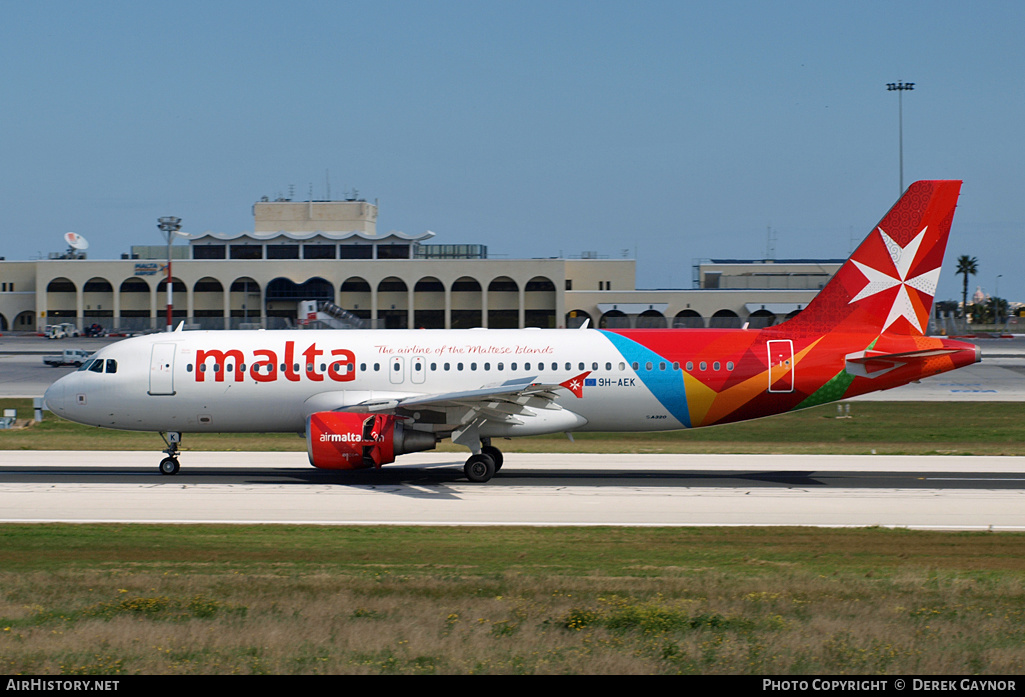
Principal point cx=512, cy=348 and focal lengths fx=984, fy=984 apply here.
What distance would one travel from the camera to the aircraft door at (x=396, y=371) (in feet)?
92.0

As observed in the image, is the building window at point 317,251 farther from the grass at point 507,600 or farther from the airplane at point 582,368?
the grass at point 507,600

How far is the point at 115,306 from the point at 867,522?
10676cm

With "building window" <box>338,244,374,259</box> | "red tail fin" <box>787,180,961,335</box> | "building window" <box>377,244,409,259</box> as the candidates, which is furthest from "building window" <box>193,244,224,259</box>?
"red tail fin" <box>787,180,961,335</box>

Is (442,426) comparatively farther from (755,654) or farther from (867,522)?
(755,654)

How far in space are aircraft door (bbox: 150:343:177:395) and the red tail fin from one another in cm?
1788

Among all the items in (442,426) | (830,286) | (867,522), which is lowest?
(867,522)

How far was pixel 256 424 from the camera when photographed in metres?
28.2

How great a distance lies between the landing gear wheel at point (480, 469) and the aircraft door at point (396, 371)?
3246mm

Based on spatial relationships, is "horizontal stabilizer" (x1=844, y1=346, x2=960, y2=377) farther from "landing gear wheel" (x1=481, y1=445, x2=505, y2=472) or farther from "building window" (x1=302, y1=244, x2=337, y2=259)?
"building window" (x1=302, y1=244, x2=337, y2=259)

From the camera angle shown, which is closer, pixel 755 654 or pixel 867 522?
pixel 755 654

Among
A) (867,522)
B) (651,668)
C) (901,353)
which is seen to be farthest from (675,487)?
(651,668)

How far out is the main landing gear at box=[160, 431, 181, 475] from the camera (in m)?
27.6

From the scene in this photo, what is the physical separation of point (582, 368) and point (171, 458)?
11.9 meters
